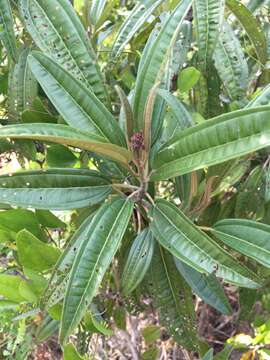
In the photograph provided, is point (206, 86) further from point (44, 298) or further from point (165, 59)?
point (44, 298)

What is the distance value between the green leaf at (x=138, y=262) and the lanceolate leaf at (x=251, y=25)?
432mm

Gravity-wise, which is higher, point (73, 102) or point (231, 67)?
point (231, 67)

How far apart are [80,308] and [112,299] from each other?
480 mm

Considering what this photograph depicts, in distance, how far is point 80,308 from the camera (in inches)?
26.8

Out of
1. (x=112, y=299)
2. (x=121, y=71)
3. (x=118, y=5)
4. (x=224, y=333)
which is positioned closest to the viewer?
(x=112, y=299)

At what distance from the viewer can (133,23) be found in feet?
3.23

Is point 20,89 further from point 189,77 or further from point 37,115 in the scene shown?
point 189,77

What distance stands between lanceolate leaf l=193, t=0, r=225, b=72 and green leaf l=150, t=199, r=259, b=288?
12.0 inches

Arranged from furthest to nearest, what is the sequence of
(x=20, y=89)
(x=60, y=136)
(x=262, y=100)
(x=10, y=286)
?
(x=20, y=89) → (x=10, y=286) → (x=262, y=100) → (x=60, y=136)

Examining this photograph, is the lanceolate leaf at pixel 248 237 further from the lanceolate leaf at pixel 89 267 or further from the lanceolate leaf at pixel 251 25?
the lanceolate leaf at pixel 251 25

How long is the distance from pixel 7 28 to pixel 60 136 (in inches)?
12.9

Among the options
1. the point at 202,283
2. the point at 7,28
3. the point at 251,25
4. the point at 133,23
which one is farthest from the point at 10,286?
the point at 251,25

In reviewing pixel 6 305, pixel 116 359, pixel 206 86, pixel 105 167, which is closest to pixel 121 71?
pixel 206 86

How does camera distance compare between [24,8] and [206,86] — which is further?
[206,86]
